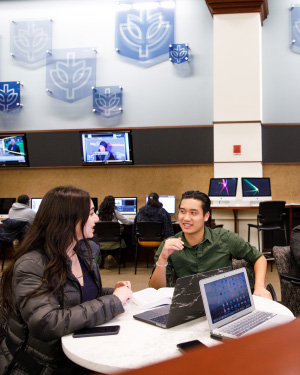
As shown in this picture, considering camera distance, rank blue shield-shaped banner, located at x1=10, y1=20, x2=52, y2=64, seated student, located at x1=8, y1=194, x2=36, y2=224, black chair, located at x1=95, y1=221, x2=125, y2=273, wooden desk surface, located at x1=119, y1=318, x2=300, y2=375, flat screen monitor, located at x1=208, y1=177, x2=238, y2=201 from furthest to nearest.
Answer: blue shield-shaped banner, located at x1=10, y1=20, x2=52, y2=64
flat screen monitor, located at x1=208, y1=177, x2=238, y2=201
seated student, located at x1=8, y1=194, x2=36, y2=224
black chair, located at x1=95, y1=221, x2=125, y2=273
wooden desk surface, located at x1=119, y1=318, x2=300, y2=375

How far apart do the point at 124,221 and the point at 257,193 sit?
2.30 m

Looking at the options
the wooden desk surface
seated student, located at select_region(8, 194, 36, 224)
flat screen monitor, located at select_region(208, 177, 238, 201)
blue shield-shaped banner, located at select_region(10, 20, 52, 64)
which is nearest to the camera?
the wooden desk surface

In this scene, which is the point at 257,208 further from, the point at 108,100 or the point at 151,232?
the point at 108,100

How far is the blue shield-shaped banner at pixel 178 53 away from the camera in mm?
7484

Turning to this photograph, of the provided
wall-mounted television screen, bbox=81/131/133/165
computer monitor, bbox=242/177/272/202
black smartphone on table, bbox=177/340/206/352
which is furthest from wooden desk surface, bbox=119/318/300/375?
wall-mounted television screen, bbox=81/131/133/165

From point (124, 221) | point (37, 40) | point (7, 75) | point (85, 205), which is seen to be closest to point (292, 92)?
point (124, 221)

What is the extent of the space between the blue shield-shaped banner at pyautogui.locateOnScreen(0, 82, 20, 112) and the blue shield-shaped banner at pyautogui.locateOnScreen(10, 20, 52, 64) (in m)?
0.60

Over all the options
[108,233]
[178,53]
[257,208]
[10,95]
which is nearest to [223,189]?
[257,208]

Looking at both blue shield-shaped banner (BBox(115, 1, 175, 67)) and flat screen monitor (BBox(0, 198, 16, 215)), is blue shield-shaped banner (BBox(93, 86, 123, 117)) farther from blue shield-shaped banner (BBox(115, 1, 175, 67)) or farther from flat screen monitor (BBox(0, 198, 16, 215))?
flat screen monitor (BBox(0, 198, 16, 215))

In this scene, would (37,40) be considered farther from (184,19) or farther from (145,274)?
(145,274)

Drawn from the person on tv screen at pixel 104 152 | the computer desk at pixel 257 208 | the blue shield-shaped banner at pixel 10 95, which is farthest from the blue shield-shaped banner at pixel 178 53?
the blue shield-shaped banner at pixel 10 95

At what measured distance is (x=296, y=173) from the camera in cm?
715

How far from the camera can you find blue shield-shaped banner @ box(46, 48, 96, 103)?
7863 millimetres

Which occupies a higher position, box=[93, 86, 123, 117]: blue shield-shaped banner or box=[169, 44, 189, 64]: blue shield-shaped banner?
box=[169, 44, 189, 64]: blue shield-shaped banner
